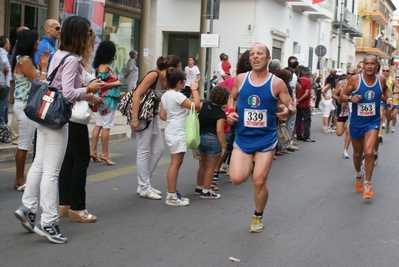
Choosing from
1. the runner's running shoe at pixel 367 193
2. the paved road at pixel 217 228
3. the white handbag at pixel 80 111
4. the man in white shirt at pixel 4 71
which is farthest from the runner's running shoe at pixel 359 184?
the man in white shirt at pixel 4 71

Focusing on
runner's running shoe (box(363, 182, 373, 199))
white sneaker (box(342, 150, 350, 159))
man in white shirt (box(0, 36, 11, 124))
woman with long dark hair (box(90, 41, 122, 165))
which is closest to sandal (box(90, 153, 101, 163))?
woman with long dark hair (box(90, 41, 122, 165))

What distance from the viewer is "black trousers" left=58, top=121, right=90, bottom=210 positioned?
6289mm

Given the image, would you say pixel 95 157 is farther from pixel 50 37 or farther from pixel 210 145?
pixel 50 37

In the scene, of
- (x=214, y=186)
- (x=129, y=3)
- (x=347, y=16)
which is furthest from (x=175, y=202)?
(x=347, y=16)

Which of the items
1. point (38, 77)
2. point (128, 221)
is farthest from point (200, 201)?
point (38, 77)

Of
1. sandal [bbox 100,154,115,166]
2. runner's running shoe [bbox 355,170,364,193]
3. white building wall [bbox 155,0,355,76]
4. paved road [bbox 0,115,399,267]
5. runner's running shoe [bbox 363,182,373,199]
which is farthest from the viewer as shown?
white building wall [bbox 155,0,355,76]

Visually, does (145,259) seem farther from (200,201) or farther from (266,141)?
(200,201)

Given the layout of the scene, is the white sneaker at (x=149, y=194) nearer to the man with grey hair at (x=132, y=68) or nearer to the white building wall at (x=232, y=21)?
the man with grey hair at (x=132, y=68)

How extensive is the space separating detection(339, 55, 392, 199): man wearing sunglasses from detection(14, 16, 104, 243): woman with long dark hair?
428 cm

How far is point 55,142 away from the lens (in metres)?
5.64

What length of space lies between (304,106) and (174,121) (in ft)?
29.6

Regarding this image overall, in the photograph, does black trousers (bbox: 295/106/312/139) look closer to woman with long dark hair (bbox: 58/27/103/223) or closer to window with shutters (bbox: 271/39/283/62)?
woman with long dark hair (bbox: 58/27/103/223)

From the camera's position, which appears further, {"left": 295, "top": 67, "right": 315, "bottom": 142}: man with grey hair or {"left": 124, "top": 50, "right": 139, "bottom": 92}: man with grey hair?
{"left": 124, "top": 50, "right": 139, "bottom": 92}: man with grey hair

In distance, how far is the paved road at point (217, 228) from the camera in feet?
18.1
